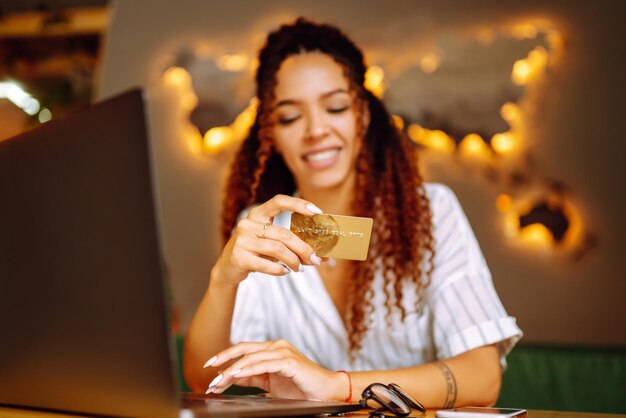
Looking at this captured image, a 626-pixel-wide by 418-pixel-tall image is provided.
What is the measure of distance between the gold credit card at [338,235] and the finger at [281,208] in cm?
2

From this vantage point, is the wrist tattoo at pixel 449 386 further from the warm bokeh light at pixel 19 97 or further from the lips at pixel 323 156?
the warm bokeh light at pixel 19 97

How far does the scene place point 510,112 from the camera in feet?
8.64

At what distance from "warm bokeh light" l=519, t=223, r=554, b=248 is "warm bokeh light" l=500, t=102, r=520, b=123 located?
16.6 inches

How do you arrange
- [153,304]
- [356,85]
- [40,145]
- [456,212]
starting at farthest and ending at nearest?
[356,85] → [456,212] → [40,145] → [153,304]

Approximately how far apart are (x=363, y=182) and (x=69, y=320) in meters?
1.03

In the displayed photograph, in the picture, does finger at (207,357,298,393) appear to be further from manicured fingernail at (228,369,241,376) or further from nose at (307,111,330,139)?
nose at (307,111,330,139)

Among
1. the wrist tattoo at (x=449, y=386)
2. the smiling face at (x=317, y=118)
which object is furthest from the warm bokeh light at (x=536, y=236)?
the wrist tattoo at (x=449, y=386)

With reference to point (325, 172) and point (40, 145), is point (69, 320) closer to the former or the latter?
point (40, 145)

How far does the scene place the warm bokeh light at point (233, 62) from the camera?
2.96 m

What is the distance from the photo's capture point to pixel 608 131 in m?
2.52

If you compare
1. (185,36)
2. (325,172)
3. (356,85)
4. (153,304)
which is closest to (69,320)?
(153,304)

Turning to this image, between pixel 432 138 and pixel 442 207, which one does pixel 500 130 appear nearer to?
pixel 432 138

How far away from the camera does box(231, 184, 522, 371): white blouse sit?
4.48 ft

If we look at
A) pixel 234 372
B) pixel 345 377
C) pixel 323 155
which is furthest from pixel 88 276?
pixel 323 155
